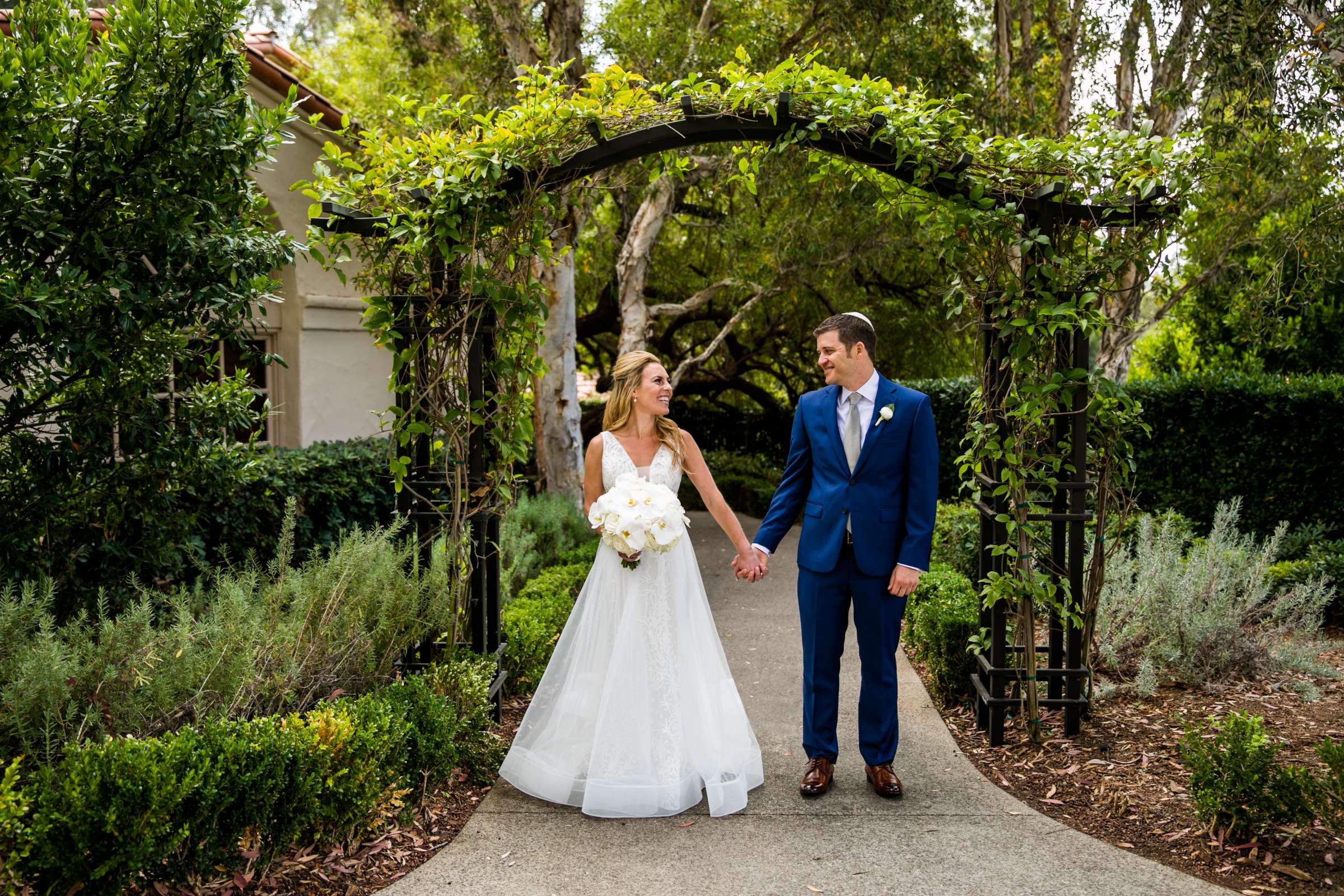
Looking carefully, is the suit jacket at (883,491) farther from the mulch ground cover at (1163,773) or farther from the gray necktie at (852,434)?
the mulch ground cover at (1163,773)

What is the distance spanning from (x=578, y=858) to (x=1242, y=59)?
26.1ft

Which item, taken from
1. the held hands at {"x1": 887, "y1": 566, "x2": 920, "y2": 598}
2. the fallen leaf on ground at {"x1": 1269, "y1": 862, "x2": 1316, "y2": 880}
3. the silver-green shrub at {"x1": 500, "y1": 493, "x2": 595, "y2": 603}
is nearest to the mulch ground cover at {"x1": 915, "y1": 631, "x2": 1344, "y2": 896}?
the fallen leaf on ground at {"x1": 1269, "y1": 862, "x2": 1316, "y2": 880}

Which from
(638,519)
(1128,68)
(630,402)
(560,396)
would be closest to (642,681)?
(638,519)

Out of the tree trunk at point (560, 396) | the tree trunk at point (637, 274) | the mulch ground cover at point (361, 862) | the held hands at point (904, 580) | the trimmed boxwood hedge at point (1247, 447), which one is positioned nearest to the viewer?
the mulch ground cover at point (361, 862)

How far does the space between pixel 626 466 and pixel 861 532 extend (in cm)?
117

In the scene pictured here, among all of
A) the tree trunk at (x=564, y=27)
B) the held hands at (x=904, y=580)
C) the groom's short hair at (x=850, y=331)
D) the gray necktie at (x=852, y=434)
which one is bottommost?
the held hands at (x=904, y=580)

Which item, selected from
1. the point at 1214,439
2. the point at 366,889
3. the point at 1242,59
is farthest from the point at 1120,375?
the point at 366,889

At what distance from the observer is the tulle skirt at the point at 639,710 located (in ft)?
13.6

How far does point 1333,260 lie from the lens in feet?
31.1

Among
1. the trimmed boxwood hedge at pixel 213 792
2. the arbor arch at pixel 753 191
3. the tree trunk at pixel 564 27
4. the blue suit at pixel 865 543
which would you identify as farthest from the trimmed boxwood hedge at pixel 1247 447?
the trimmed boxwood hedge at pixel 213 792

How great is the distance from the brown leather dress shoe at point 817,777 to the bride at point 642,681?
230 millimetres

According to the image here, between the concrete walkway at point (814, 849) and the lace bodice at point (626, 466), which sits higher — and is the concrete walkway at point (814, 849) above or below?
below

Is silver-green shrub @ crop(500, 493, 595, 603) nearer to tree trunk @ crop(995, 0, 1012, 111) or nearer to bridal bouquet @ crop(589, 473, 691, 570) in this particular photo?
bridal bouquet @ crop(589, 473, 691, 570)

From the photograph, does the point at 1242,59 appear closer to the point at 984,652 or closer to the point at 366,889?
the point at 984,652
